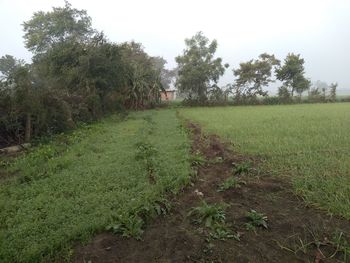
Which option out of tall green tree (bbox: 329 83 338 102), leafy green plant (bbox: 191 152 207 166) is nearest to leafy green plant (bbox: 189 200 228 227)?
leafy green plant (bbox: 191 152 207 166)

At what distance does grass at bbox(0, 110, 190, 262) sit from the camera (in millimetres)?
3730

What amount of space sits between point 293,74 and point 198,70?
987 centimetres

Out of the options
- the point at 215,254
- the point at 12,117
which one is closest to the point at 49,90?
the point at 12,117

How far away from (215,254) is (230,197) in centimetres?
162

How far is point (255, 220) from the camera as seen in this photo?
394 centimetres

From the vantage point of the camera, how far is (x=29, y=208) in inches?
179

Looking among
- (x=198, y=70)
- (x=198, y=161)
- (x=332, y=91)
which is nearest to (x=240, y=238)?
(x=198, y=161)

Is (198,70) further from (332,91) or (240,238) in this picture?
(240,238)

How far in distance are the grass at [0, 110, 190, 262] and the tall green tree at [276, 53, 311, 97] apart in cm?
2561

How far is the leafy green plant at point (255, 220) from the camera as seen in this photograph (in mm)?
3848

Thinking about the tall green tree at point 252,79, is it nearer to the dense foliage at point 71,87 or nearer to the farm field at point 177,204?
the dense foliage at point 71,87

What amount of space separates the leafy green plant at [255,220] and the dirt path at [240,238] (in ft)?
0.20

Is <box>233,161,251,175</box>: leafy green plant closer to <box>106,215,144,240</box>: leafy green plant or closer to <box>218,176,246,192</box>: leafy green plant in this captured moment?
<box>218,176,246,192</box>: leafy green plant

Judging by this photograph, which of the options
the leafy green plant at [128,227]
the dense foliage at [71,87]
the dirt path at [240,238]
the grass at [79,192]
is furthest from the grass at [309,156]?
the dense foliage at [71,87]
